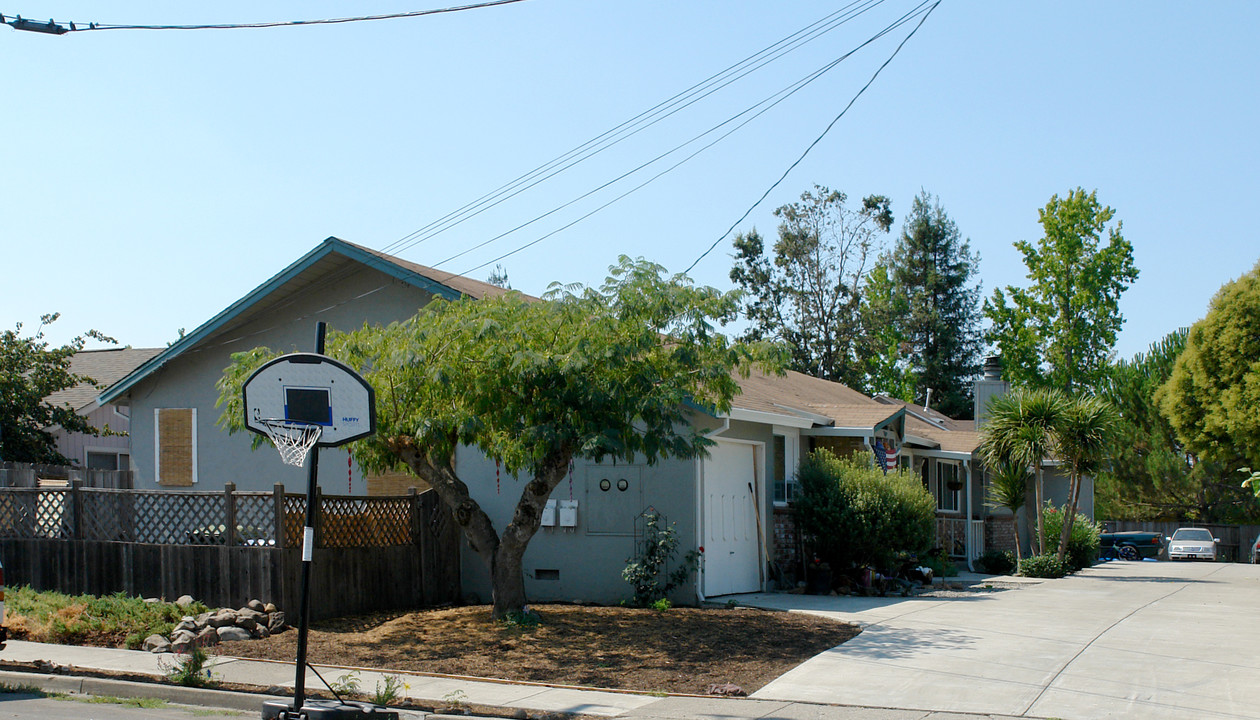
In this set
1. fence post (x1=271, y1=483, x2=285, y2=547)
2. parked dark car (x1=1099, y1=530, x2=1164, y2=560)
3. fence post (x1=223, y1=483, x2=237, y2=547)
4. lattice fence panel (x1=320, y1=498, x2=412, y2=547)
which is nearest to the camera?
fence post (x1=271, y1=483, x2=285, y2=547)

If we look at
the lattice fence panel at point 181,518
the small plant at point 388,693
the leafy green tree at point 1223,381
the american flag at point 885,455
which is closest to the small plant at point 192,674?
the small plant at point 388,693

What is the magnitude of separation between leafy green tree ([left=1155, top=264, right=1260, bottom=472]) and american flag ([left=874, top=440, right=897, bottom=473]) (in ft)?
45.9

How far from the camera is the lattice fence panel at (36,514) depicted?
576 inches

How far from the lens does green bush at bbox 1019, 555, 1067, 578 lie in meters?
22.4

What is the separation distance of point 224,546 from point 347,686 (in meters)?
4.78

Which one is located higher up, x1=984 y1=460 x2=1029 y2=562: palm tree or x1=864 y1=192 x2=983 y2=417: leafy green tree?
x1=864 y1=192 x2=983 y2=417: leafy green tree

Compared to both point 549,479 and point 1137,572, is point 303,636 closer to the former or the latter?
point 549,479

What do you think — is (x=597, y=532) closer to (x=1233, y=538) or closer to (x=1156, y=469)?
(x=1156, y=469)

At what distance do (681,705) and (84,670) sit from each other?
585cm

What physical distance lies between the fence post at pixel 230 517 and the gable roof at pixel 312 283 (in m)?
4.20

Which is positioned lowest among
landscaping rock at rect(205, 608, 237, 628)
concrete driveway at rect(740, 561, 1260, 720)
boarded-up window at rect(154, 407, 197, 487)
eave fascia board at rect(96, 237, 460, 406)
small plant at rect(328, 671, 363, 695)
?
concrete driveway at rect(740, 561, 1260, 720)

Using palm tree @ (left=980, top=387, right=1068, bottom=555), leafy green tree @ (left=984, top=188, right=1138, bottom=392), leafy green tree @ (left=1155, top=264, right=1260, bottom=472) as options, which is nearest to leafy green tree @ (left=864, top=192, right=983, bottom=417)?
leafy green tree @ (left=984, top=188, right=1138, bottom=392)

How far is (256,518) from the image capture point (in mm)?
13453

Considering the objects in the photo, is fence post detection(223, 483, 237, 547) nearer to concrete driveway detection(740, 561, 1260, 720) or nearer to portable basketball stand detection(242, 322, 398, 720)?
portable basketball stand detection(242, 322, 398, 720)
